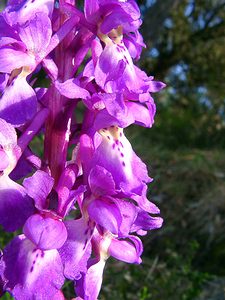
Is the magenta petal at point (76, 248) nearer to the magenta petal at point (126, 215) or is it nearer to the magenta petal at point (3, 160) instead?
the magenta petal at point (126, 215)

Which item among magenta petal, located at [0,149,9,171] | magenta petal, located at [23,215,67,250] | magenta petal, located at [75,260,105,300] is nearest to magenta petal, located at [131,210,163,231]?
magenta petal, located at [75,260,105,300]

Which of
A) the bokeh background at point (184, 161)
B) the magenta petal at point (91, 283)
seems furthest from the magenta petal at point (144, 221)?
the bokeh background at point (184, 161)

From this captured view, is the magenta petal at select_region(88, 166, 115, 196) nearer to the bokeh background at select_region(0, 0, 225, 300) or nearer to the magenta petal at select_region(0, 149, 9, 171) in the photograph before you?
the magenta petal at select_region(0, 149, 9, 171)

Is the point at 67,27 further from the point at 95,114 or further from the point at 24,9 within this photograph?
the point at 95,114

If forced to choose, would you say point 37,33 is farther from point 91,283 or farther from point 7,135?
point 91,283

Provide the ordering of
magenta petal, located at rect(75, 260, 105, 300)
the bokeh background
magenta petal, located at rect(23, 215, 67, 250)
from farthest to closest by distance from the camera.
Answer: the bokeh background, magenta petal, located at rect(75, 260, 105, 300), magenta petal, located at rect(23, 215, 67, 250)

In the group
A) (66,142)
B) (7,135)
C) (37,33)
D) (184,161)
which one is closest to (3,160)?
(7,135)

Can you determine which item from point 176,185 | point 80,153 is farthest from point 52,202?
point 176,185
